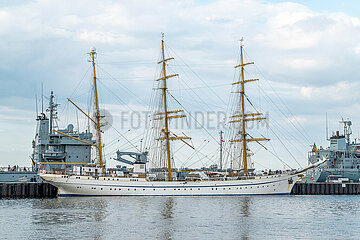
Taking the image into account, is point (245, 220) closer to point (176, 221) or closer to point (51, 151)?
point (176, 221)

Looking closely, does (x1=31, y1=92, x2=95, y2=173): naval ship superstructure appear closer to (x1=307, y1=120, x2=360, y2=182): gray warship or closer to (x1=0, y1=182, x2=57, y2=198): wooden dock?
(x1=0, y1=182, x2=57, y2=198): wooden dock

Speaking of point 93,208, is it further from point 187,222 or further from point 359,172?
point 359,172

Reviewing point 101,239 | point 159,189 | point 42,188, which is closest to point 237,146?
point 159,189

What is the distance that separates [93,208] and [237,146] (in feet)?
119

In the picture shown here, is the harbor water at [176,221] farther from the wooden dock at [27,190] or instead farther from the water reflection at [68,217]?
the wooden dock at [27,190]

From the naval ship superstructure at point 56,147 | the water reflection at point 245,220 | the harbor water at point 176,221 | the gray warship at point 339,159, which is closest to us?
the water reflection at point 245,220

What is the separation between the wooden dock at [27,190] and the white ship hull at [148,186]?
367 cm

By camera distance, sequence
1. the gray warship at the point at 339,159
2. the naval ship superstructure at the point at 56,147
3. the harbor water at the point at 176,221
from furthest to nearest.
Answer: the gray warship at the point at 339,159
the naval ship superstructure at the point at 56,147
the harbor water at the point at 176,221

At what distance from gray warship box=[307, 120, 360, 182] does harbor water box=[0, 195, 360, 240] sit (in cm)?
4372

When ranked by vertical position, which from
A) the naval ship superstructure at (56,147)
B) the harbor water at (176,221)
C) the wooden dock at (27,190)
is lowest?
the harbor water at (176,221)

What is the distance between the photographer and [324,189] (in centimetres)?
8406

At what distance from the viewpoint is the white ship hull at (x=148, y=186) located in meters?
66.7

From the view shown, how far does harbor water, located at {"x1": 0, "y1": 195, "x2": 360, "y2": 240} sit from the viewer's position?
34.5 meters

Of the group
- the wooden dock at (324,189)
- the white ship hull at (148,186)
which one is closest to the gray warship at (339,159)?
the wooden dock at (324,189)
